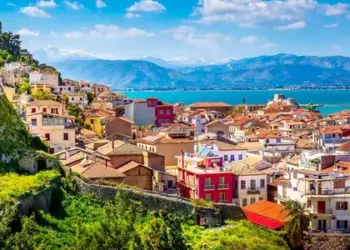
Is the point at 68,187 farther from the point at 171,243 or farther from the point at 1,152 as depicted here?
the point at 171,243

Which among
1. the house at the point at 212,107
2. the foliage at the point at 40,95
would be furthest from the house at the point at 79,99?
the house at the point at 212,107

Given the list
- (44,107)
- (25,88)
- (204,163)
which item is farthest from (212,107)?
(204,163)

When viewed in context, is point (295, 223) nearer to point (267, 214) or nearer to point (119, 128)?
point (267, 214)

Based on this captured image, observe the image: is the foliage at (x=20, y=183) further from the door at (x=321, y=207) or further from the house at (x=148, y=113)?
the house at (x=148, y=113)

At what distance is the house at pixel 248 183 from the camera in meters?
51.7

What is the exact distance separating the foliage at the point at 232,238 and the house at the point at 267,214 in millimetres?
4069

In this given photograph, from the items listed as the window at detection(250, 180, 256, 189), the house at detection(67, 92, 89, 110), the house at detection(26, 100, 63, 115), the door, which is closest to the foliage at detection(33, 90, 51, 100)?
the house at detection(26, 100, 63, 115)

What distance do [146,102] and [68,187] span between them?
66.2 m

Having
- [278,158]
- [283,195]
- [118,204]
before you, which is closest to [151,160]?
[283,195]

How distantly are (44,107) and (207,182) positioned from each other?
24804 millimetres

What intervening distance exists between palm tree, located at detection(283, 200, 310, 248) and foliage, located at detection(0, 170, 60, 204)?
50.7ft

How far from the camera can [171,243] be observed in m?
27.9

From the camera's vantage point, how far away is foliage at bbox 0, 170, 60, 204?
93.6 ft

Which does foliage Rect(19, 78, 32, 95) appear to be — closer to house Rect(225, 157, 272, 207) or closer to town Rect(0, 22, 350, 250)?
town Rect(0, 22, 350, 250)
